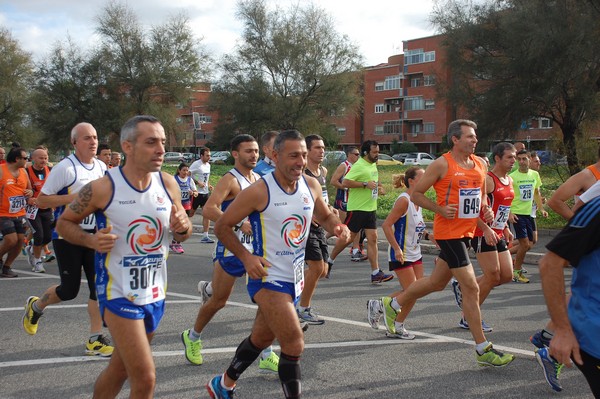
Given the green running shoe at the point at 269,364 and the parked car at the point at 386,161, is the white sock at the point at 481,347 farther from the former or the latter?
the parked car at the point at 386,161

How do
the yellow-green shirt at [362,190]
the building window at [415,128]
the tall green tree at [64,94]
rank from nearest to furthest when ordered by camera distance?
the yellow-green shirt at [362,190], the tall green tree at [64,94], the building window at [415,128]

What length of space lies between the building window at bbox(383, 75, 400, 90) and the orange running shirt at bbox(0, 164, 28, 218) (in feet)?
249

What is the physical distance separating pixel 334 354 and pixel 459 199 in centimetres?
186

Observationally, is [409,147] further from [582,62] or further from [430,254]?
[430,254]

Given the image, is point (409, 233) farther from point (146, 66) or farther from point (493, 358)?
point (146, 66)

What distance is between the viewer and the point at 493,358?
17.4 ft

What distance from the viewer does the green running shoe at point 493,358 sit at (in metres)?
5.31

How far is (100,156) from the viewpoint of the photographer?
914 centimetres

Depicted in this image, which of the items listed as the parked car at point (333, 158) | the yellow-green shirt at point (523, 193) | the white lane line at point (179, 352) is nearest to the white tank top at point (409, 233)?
the white lane line at point (179, 352)

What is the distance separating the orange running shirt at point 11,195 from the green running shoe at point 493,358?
25.6 ft

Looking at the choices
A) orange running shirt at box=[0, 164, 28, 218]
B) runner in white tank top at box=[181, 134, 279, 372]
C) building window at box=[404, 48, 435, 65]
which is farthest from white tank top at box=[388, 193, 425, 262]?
building window at box=[404, 48, 435, 65]

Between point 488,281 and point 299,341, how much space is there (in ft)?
10.1

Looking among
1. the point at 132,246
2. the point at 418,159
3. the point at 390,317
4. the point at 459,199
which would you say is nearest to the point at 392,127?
the point at 418,159

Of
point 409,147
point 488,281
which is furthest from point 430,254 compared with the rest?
point 409,147
